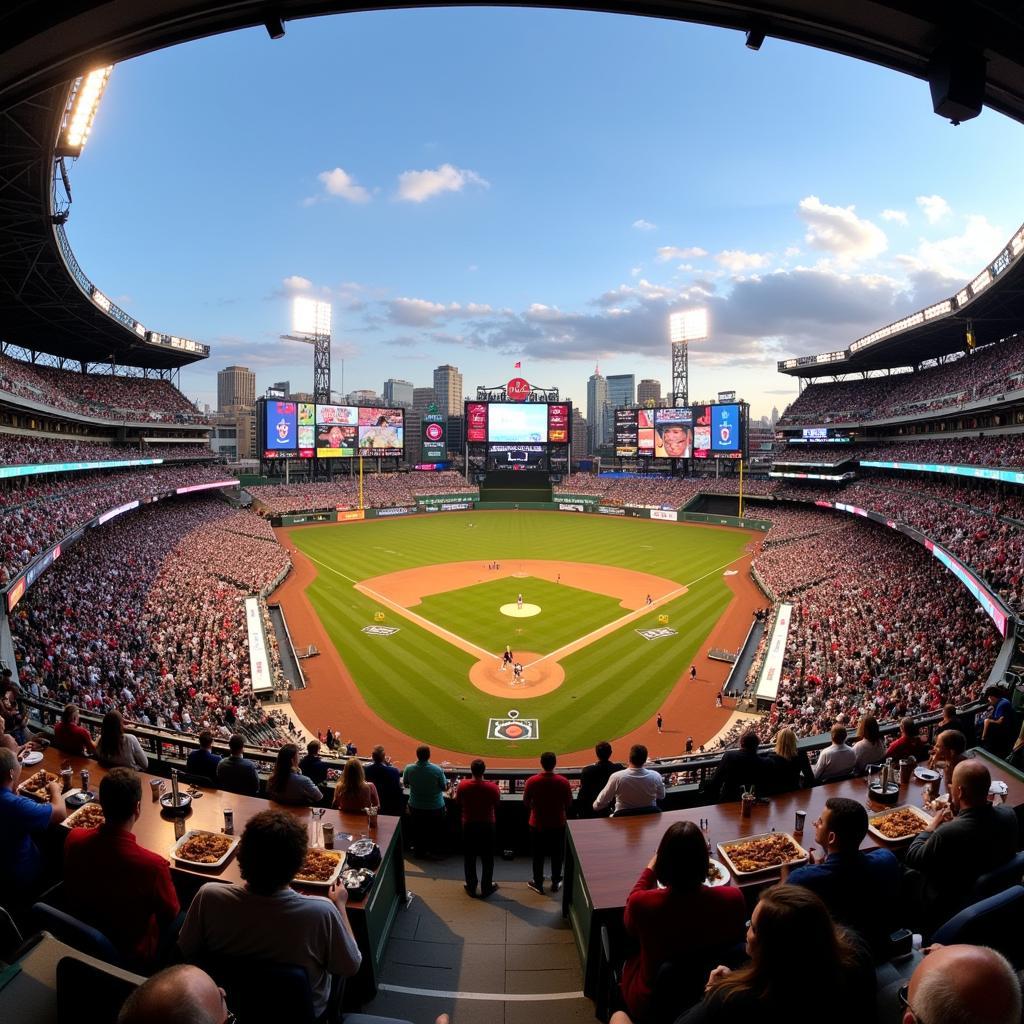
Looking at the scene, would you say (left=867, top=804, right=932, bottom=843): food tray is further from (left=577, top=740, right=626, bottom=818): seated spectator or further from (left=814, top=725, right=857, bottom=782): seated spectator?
(left=577, top=740, right=626, bottom=818): seated spectator

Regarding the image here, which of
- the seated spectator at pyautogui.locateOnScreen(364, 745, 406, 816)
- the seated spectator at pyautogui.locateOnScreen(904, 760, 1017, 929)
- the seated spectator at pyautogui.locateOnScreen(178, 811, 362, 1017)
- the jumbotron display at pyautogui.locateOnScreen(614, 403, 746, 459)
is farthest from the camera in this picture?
the jumbotron display at pyautogui.locateOnScreen(614, 403, 746, 459)

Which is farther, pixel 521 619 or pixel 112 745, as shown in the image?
pixel 521 619

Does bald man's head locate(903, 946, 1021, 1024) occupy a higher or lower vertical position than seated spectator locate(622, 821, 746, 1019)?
higher

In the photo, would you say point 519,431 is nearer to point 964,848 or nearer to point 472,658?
point 472,658

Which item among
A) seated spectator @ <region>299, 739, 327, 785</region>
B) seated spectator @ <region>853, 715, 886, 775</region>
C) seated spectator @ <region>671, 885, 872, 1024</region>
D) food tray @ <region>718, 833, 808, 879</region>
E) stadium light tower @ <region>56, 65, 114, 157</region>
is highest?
stadium light tower @ <region>56, 65, 114, 157</region>

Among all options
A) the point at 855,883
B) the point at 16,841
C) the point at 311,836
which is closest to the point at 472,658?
A: the point at 311,836

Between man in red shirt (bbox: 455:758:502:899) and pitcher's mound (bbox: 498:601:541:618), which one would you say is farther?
pitcher's mound (bbox: 498:601:541:618)

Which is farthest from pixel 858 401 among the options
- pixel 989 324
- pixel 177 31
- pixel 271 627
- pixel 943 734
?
pixel 177 31

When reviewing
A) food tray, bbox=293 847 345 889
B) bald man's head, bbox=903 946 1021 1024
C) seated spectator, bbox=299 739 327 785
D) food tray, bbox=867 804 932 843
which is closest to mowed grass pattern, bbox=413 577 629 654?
seated spectator, bbox=299 739 327 785
